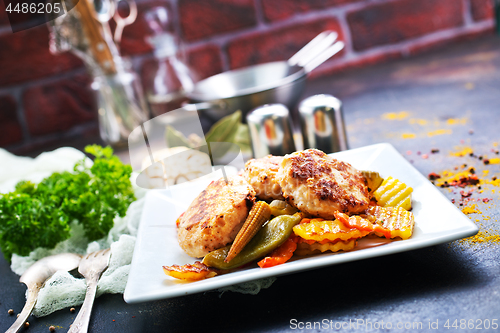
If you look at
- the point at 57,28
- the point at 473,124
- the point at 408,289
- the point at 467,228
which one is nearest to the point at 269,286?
the point at 408,289

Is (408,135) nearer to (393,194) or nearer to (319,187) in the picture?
(393,194)

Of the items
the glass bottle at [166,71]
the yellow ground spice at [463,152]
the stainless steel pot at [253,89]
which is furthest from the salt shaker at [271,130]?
the glass bottle at [166,71]

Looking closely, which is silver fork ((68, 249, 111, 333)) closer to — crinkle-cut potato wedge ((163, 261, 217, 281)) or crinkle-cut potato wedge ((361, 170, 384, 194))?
crinkle-cut potato wedge ((163, 261, 217, 281))

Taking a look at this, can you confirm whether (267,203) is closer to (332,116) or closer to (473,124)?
(332,116)

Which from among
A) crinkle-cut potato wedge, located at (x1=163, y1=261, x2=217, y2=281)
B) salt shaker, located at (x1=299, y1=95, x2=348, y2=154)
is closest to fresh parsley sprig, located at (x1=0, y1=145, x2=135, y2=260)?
crinkle-cut potato wedge, located at (x1=163, y1=261, x2=217, y2=281)

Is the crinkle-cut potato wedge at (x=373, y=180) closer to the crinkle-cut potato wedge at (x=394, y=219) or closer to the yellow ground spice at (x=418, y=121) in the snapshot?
the crinkle-cut potato wedge at (x=394, y=219)

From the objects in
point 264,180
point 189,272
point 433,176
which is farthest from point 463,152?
point 189,272
